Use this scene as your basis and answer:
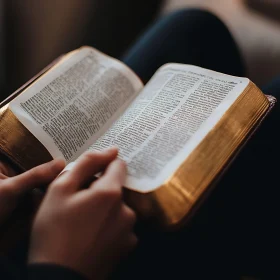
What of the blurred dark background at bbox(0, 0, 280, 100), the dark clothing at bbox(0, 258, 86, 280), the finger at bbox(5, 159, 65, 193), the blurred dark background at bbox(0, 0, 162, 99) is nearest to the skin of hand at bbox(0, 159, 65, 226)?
the finger at bbox(5, 159, 65, 193)

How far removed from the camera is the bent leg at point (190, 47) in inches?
28.9

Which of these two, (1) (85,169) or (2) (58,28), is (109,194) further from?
(2) (58,28)

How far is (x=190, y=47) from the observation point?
0.74m

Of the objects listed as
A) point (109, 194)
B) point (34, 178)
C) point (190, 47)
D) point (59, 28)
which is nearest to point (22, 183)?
point (34, 178)

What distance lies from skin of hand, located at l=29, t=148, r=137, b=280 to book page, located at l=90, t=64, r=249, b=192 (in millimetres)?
47

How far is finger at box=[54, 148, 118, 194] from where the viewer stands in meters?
0.44

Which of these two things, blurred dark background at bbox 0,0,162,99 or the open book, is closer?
the open book

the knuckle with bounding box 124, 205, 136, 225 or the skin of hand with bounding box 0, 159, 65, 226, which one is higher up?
the skin of hand with bounding box 0, 159, 65, 226

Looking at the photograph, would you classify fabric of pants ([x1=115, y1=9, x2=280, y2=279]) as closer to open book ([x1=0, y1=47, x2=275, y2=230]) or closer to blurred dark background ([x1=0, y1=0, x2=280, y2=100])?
open book ([x1=0, y1=47, x2=275, y2=230])

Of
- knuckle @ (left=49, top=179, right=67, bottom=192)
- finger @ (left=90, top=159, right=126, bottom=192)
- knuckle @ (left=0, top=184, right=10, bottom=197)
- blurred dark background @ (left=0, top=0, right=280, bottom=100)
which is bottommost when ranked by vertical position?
blurred dark background @ (left=0, top=0, right=280, bottom=100)

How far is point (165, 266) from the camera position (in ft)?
1.83

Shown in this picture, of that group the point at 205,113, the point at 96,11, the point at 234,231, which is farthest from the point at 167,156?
the point at 96,11

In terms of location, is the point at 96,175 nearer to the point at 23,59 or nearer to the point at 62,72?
the point at 62,72

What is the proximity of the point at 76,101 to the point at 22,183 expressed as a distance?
0.55ft
